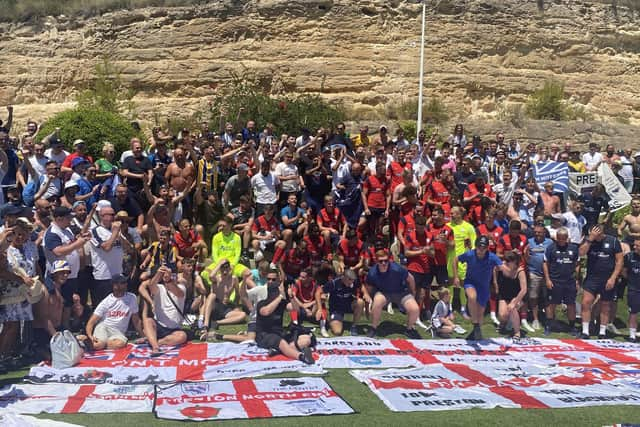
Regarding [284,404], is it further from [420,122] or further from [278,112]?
[420,122]

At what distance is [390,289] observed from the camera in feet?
31.8

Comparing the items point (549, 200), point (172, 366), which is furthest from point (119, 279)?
point (549, 200)

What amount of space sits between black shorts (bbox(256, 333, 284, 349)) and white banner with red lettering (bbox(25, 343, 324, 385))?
3.1 inches

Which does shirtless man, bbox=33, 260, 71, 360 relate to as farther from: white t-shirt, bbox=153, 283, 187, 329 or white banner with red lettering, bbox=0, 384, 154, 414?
white t-shirt, bbox=153, 283, 187, 329

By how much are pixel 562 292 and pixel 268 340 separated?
5.00m

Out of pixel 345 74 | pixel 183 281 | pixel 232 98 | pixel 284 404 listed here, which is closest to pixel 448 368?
pixel 284 404

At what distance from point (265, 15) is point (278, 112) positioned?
28.0ft

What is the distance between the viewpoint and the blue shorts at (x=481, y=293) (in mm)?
9617

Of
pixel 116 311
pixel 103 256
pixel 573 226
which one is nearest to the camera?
pixel 116 311

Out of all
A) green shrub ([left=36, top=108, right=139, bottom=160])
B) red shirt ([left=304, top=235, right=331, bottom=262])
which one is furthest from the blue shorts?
green shrub ([left=36, top=108, right=139, bottom=160])

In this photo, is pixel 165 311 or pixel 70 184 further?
pixel 70 184

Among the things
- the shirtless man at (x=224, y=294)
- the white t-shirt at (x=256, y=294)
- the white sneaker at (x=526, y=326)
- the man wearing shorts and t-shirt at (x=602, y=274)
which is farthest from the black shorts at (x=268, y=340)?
the man wearing shorts and t-shirt at (x=602, y=274)

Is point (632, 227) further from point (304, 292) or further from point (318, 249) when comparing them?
point (304, 292)

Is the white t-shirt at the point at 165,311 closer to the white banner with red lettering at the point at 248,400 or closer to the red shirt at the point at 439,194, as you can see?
the white banner with red lettering at the point at 248,400
